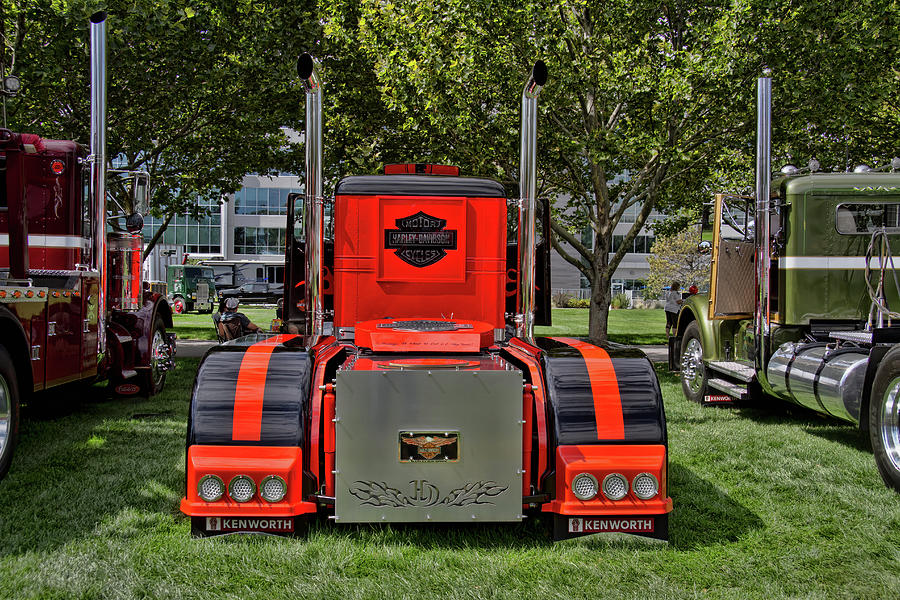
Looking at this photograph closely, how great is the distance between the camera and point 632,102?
12547 mm

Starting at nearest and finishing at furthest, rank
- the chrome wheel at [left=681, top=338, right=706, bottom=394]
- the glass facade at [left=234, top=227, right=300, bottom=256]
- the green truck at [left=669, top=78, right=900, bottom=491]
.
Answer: the green truck at [left=669, top=78, right=900, bottom=491], the chrome wheel at [left=681, top=338, right=706, bottom=394], the glass facade at [left=234, top=227, right=300, bottom=256]

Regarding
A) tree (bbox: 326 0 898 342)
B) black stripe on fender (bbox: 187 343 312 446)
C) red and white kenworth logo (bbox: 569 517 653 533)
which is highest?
tree (bbox: 326 0 898 342)

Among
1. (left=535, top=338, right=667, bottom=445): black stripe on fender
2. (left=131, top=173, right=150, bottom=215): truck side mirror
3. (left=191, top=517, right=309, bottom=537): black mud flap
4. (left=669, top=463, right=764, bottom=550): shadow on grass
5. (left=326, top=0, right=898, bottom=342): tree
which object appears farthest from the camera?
(left=326, top=0, right=898, bottom=342): tree

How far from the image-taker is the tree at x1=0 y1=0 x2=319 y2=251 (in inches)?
503

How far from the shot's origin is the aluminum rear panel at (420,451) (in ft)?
12.9

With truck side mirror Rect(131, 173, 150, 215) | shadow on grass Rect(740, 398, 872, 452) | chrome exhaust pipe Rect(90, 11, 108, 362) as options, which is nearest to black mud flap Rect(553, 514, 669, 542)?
shadow on grass Rect(740, 398, 872, 452)

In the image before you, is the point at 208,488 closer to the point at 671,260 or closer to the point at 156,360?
the point at 156,360

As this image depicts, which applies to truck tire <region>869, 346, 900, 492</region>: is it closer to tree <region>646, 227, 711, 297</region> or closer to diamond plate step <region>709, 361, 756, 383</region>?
diamond plate step <region>709, 361, 756, 383</region>

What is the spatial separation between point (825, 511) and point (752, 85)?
8.73 meters

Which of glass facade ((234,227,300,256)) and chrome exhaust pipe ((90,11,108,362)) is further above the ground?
glass facade ((234,227,300,256))

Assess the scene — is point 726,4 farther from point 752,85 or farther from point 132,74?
point 132,74

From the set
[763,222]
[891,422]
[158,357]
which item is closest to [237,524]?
[891,422]

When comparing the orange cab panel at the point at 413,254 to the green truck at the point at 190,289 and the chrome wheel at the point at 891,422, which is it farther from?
the green truck at the point at 190,289

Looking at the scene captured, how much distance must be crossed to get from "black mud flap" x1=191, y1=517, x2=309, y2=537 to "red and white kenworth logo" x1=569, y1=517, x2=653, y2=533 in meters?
1.47
